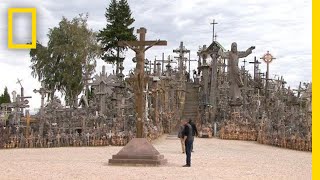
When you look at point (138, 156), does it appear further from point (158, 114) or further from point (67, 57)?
point (67, 57)

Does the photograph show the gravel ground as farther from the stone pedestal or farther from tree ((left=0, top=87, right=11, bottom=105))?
tree ((left=0, top=87, right=11, bottom=105))

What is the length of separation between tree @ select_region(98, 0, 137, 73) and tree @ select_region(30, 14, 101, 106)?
3.45 m

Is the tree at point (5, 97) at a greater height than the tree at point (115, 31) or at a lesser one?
lesser

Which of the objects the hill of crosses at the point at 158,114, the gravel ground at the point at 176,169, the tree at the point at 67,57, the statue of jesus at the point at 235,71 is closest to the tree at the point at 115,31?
the tree at the point at 67,57

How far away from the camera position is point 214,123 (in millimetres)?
31062

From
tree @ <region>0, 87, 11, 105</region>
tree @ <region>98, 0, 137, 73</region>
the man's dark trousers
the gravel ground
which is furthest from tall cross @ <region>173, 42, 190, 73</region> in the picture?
the man's dark trousers

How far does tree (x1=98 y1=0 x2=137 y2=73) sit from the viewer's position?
4906cm

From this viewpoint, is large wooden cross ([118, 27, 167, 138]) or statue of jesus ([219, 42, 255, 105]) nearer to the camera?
large wooden cross ([118, 27, 167, 138])

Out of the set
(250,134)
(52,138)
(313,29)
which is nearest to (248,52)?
(250,134)

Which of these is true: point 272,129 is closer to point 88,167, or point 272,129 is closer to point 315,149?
point 88,167

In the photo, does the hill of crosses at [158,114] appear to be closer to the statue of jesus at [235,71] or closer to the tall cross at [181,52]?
the statue of jesus at [235,71]

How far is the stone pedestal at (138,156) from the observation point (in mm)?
15164

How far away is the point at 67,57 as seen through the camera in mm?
43500

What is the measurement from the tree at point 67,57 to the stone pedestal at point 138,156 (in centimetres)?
2814
